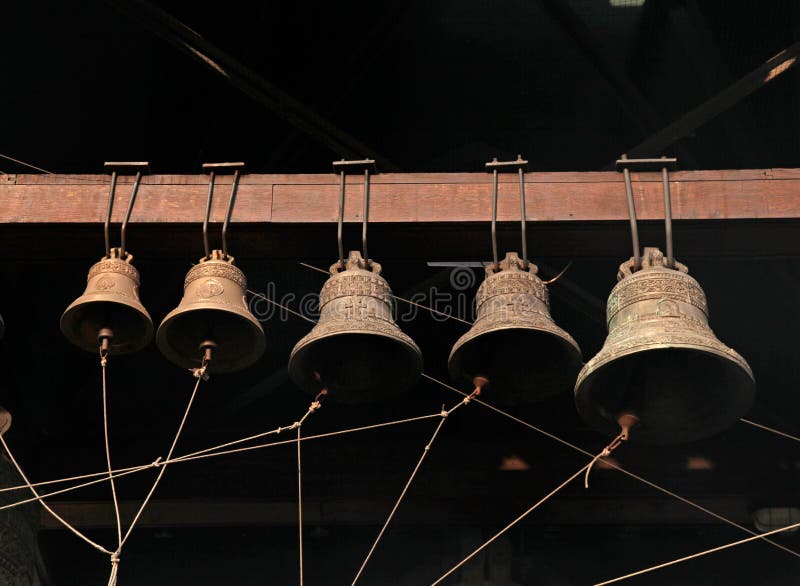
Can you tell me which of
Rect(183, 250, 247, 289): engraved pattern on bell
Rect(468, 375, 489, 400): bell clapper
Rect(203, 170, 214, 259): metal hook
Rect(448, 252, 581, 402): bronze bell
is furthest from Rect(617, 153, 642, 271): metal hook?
Rect(203, 170, 214, 259): metal hook

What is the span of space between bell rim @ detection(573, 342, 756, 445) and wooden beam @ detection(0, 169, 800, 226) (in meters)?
0.66

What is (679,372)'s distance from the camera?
4738 mm

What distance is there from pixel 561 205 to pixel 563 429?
223 cm

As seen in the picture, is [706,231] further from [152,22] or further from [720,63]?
[152,22]

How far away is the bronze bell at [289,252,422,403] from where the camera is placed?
15.5ft

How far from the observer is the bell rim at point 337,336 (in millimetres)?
A: 4621

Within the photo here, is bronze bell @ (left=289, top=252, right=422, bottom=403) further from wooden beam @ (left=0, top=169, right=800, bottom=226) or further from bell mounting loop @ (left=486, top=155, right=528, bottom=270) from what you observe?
bell mounting loop @ (left=486, top=155, right=528, bottom=270)

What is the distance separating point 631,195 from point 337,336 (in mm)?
1209

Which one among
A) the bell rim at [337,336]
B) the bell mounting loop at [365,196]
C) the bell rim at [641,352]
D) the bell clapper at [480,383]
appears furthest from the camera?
the bell mounting loop at [365,196]

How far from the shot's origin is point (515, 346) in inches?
195

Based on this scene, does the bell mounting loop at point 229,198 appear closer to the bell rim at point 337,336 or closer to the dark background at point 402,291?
the bell rim at point 337,336

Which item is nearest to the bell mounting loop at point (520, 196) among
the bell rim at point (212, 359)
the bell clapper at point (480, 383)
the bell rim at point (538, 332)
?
the bell rim at point (538, 332)

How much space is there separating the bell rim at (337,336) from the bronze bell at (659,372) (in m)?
0.57


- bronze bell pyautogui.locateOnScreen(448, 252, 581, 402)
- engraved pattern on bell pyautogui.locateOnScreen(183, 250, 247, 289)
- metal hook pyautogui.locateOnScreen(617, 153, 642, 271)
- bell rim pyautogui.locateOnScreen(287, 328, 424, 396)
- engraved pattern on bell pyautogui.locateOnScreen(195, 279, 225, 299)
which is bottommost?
bell rim pyautogui.locateOnScreen(287, 328, 424, 396)
